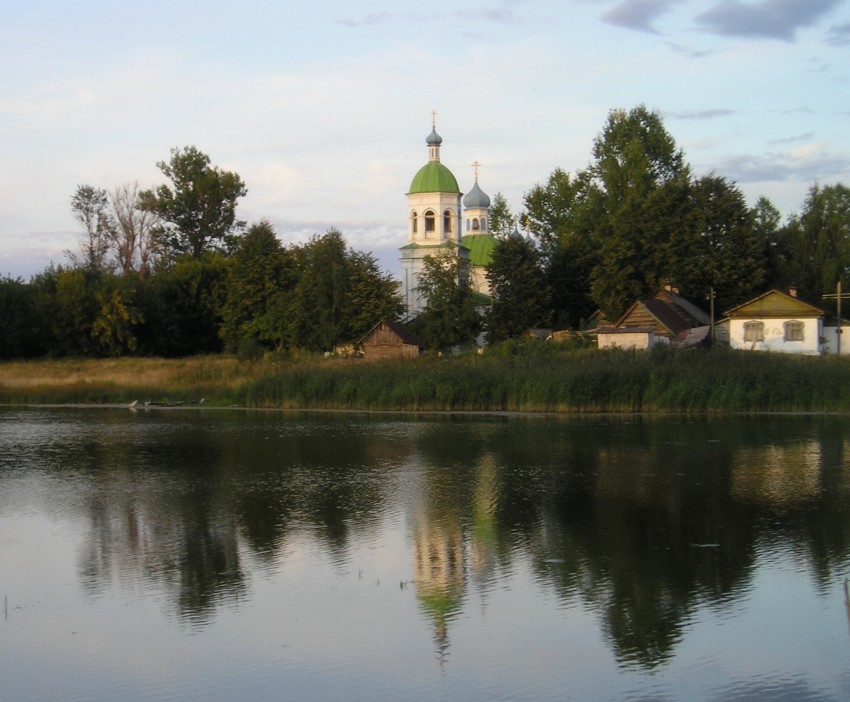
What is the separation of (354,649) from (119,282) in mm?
54466

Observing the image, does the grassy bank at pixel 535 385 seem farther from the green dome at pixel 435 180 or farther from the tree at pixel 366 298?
the green dome at pixel 435 180

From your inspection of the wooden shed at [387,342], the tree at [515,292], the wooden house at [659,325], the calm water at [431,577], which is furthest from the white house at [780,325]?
the calm water at [431,577]

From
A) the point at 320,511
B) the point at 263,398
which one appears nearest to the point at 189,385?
the point at 263,398

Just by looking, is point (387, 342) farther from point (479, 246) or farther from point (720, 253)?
point (479, 246)

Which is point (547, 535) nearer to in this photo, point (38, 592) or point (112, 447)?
point (38, 592)

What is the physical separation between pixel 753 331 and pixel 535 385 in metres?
19.2

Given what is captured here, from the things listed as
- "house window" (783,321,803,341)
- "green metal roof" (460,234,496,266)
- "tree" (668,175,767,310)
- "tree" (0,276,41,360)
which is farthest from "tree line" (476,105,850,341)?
"tree" (0,276,41,360)

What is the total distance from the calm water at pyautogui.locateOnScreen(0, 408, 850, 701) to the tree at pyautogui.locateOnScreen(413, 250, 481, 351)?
34362mm

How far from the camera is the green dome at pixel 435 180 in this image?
82500 millimetres

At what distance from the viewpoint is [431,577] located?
1248 cm

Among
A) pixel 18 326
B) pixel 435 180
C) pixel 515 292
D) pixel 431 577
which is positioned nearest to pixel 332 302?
pixel 515 292

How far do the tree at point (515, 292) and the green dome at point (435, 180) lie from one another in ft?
78.7

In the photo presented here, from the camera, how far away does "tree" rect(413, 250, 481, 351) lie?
2283 inches

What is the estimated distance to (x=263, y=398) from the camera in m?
40.9
